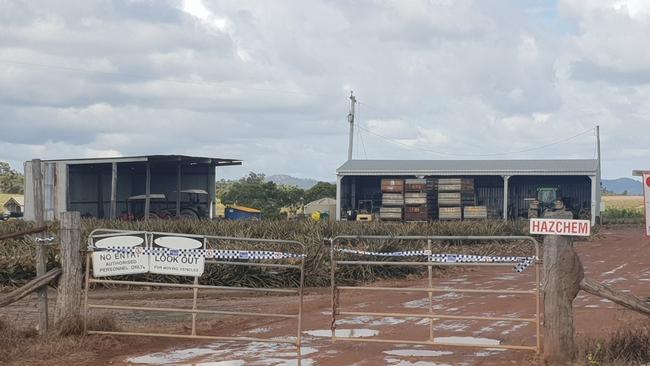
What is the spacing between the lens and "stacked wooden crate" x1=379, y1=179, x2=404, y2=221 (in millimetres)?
48000

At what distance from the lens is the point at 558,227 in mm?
9930

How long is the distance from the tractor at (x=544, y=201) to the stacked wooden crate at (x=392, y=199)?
715cm

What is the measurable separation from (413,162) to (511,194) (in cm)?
652

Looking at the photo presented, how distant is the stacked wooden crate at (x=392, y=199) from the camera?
48.0m

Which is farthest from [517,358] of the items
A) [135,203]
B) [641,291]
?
[135,203]

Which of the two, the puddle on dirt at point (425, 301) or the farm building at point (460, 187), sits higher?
the farm building at point (460, 187)

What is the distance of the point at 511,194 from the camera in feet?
179

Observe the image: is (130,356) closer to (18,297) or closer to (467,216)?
(18,297)

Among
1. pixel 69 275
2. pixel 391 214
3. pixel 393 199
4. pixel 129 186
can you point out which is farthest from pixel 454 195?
pixel 69 275

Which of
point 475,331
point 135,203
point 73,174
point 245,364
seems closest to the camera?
point 245,364

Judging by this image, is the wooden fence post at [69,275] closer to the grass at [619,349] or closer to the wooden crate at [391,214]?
the grass at [619,349]

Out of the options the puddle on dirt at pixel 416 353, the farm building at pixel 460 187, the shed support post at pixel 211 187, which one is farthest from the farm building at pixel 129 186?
the puddle on dirt at pixel 416 353

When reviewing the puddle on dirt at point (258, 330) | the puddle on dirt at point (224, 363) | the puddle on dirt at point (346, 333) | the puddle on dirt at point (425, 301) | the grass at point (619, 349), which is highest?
the grass at point (619, 349)

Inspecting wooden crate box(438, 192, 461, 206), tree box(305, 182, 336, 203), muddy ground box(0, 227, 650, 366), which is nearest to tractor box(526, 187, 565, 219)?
wooden crate box(438, 192, 461, 206)
